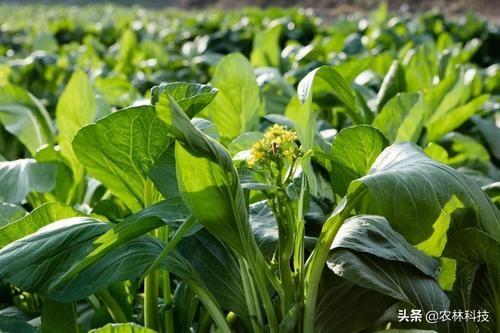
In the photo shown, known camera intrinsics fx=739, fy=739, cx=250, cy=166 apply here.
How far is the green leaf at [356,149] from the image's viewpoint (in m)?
1.37

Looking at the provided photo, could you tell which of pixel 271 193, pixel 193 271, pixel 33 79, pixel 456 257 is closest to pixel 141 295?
pixel 193 271

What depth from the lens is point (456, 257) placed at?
1.30 metres

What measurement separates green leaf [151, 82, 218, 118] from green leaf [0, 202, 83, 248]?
269mm

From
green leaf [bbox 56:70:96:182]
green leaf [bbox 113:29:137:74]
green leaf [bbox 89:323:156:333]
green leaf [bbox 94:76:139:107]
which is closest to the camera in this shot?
green leaf [bbox 89:323:156:333]

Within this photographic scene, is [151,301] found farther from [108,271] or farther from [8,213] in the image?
[8,213]

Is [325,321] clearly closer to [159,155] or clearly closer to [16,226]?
[159,155]

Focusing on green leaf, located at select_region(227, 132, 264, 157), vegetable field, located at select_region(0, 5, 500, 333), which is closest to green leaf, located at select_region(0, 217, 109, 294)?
vegetable field, located at select_region(0, 5, 500, 333)

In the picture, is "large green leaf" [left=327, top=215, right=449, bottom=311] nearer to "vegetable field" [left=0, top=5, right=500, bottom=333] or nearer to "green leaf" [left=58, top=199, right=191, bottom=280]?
"vegetable field" [left=0, top=5, right=500, bottom=333]

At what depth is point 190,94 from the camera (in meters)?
1.25

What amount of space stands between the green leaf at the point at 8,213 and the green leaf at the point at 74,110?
46 cm

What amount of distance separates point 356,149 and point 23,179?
76 cm

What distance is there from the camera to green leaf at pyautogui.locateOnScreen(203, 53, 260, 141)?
1866 mm

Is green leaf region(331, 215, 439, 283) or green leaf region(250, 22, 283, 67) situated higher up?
green leaf region(331, 215, 439, 283)

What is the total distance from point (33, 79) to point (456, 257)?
3010 millimetres
